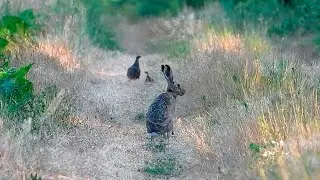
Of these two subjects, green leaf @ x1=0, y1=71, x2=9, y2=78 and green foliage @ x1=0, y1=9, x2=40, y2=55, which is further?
green foliage @ x1=0, y1=9, x2=40, y2=55

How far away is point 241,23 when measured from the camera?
18.3 m

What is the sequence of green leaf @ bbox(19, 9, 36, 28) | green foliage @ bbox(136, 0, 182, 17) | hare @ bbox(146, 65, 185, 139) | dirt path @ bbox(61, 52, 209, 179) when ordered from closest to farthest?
dirt path @ bbox(61, 52, 209, 179), hare @ bbox(146, 65, 185, 139), green leaf @ bbox(19, 9, 36, 28), green foliage @ bbox(136, 0, 182, 17)

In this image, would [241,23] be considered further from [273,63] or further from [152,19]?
[273,63]

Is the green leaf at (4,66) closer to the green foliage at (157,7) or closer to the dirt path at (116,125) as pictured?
the dirt path at (116,125)

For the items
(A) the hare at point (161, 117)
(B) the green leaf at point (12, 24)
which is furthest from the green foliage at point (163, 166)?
(B) the green leaf at point (12, 24)

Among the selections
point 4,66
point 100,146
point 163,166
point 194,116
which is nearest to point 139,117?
point 194,116

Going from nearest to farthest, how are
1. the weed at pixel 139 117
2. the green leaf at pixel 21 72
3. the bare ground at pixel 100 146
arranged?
1. the bare ground at pixel 100 146
2. the green leaf at pixel 21 72
3. the weed at pixel 139 117

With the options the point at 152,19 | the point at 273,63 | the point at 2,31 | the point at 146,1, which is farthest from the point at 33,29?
the point at 146,1

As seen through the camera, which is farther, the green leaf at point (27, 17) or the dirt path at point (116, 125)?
the green leaf at point (27, 17)

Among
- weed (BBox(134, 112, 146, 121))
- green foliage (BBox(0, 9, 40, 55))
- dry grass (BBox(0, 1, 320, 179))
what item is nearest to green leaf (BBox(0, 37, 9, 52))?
green foliage (BBox(0, 9, 40, 55))

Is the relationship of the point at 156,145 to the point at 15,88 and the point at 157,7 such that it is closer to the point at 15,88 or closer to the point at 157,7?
the point at 15,88

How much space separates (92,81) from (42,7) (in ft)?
11.0

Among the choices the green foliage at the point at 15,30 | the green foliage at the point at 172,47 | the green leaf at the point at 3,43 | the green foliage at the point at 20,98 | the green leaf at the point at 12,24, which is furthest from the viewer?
the green foliage at the point at 172,47

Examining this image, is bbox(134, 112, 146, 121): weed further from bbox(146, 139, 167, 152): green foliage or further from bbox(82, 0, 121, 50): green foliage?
bbox(82, 0, 121, 50): green foliage
